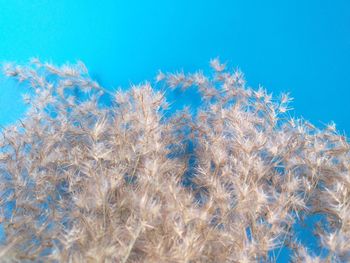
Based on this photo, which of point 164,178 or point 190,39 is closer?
point 164,178

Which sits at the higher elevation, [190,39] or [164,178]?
[190,39]

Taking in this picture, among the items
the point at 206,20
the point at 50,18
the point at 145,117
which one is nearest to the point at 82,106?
the point at 145,117

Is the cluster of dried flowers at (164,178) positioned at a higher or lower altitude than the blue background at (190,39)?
lower

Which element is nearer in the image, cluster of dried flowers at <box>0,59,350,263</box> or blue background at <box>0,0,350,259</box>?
cluster of dried flowers at <box>0,59,350,263</box>

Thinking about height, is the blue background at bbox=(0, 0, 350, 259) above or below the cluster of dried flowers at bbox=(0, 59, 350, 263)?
above

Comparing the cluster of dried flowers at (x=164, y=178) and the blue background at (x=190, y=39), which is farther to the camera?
the blue background at (x=190, y=39)
